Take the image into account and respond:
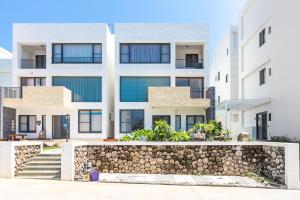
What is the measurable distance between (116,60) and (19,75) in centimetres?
807

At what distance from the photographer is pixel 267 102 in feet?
78.3

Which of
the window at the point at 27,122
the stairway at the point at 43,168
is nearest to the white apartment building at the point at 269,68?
the stairway at the point at 43,168

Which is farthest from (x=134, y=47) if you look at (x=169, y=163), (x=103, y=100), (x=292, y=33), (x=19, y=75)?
(x=169, y=163)

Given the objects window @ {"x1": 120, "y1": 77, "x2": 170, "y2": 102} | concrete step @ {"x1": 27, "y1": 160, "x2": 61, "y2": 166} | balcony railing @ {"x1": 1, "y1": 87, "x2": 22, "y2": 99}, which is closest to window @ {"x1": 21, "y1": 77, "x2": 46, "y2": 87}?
balcony railing @ {"x1": 1, "y1": 87, "x2": 22, "y2": 99}

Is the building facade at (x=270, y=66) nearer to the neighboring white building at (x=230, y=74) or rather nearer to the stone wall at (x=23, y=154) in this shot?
the neighboring white building at (x=230, y=74)

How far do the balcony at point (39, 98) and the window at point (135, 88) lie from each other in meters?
4.75

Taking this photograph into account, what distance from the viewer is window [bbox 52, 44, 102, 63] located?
27.8 m

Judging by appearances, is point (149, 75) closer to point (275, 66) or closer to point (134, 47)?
point (134, 47)

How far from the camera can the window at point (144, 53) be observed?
2798 cm

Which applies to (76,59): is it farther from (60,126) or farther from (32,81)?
(60,126)

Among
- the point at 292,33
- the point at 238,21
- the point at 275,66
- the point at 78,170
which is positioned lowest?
the point at 78,170

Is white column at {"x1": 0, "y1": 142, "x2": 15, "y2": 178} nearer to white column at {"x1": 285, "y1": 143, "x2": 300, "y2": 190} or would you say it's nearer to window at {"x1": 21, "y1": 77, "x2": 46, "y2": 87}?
white column at {"x1": 285, "y1": 143, "x2": 300, "y2": 190}

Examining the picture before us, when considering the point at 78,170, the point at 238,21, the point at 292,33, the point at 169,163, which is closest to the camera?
the point at 78,170

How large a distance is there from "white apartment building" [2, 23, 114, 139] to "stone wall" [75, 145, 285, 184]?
486 inches
